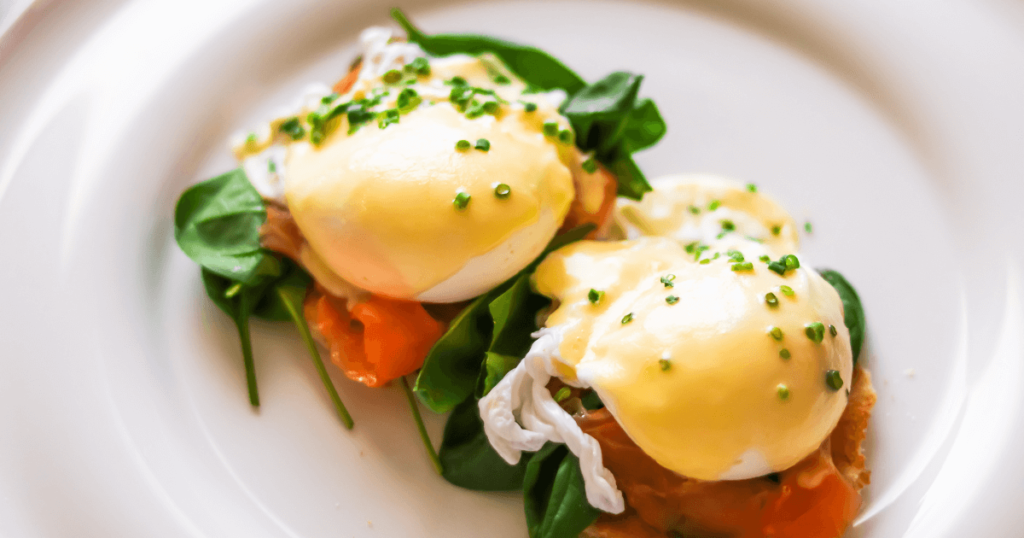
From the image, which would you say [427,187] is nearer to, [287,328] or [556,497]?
[287,328]

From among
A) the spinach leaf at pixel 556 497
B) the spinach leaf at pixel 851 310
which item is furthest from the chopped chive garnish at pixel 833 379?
the spinach leaf at pixel 556 497

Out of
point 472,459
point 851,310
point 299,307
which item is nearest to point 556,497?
point 472,459

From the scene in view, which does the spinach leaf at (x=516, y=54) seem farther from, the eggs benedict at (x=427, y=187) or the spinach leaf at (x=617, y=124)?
the eggs benedict at (x=427, y=187)

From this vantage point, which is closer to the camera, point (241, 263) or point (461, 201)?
point (461, 201)

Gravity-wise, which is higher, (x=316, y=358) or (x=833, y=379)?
(x=833, y=379)

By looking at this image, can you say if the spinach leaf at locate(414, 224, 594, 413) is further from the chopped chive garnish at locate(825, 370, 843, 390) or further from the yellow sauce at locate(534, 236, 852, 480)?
the chopped chive garnish at locate(825, 370, 843, 390)

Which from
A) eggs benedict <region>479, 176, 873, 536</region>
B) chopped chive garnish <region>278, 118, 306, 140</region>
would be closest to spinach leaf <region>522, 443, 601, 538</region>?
eggs benedict <region>479, 176, 873, 536</region>
